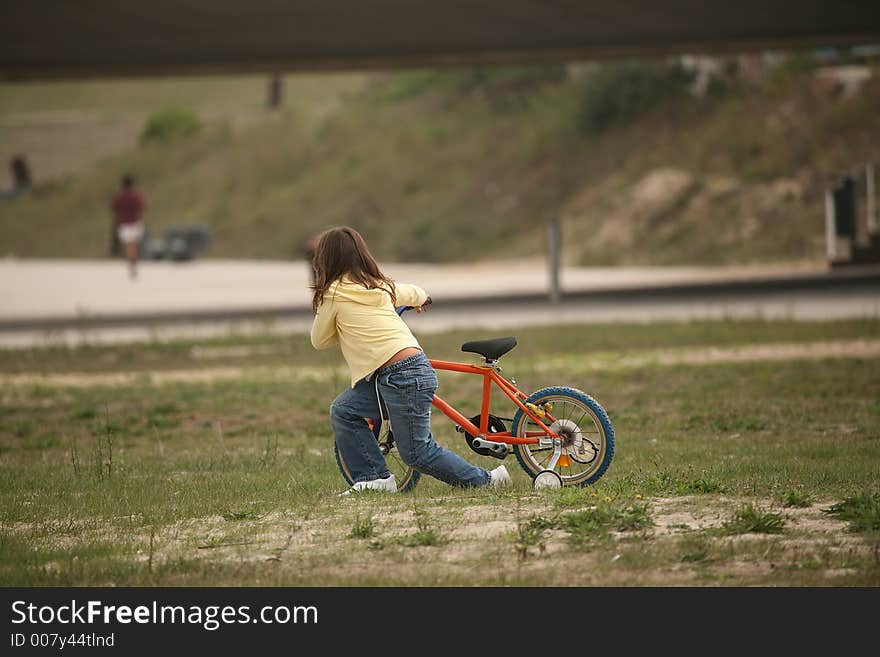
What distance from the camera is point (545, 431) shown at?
802cm

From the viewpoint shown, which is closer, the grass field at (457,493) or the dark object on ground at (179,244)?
the grass field at (457,493)

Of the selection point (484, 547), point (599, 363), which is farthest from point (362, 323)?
point (599, 363)

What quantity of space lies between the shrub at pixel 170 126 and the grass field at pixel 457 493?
52.9m

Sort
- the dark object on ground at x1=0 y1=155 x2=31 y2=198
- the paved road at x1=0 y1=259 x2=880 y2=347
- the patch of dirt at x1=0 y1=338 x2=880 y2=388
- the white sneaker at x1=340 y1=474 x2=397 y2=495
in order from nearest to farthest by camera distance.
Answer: the white sneaker at x1=340 y1=474 x2=397 y2=495 < the patch of dirt at x1=0 y1=338 x2=880 y2=388 < the paved road at x1=0 y1=259 x2=880 y2=347 < the dark object on ground at x1=0 y1=155 x2=31 y2=198

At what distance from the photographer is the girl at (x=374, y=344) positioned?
308 inches

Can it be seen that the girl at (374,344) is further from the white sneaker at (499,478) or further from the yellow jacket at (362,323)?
the white sneaker at (499,478)

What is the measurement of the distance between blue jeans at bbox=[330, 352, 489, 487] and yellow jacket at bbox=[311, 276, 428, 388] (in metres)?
0.09

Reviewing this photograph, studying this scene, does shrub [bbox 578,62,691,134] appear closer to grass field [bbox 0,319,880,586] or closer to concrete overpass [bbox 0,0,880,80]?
concrete overpass [bbox 0,0,880,80]

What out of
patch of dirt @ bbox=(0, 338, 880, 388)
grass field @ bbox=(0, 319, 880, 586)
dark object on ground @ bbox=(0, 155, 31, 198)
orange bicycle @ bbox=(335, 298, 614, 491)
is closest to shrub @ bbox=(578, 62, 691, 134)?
dark object on ground @ bbox=(0, 155, 31, 198)

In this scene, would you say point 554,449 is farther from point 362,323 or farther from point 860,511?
point 860,511

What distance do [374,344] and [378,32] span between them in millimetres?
19938

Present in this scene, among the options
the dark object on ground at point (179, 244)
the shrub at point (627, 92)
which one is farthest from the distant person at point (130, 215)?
the shrub at point (627, 92)

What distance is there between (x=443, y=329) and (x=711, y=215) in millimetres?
20630

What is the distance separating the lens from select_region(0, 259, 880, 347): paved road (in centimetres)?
2278
